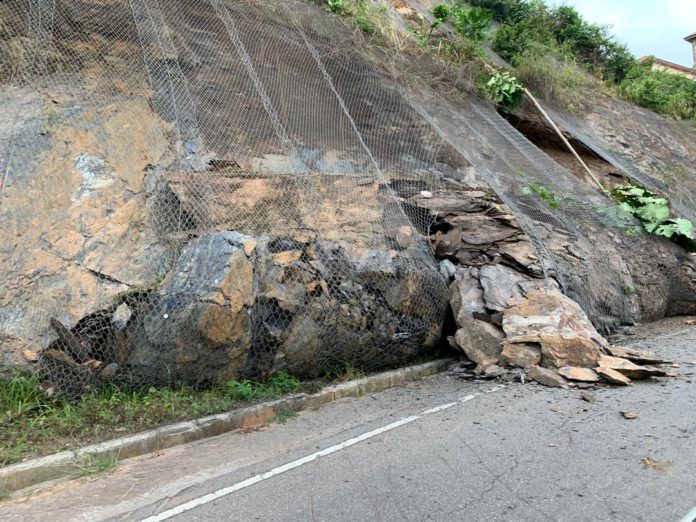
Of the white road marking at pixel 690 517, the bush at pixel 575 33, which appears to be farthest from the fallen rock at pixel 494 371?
the bush at pixel 575 33

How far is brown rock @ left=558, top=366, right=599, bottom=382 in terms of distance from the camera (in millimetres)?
5570

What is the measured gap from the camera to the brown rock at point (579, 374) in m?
5.57

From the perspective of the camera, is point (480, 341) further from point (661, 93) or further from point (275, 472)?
point (661, 93)

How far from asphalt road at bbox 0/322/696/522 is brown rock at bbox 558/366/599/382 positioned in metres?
0.39

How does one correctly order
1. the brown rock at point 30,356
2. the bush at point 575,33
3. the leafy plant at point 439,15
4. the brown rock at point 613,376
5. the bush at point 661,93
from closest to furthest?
1. the brown rock at point 30,356
2. the brown rock at point 613,376
3. the leafy plant at point 439,15
4. the bush at point 661,93
5. the bush at point 575,33

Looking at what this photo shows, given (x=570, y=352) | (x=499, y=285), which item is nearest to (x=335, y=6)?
(x=499, y=285)

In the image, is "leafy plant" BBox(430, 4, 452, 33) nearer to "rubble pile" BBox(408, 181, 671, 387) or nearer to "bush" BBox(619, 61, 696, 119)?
"rubble pile" BBox(408, 181, 671, 387)

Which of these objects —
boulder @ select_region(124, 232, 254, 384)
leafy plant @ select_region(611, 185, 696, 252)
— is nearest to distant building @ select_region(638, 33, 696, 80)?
leafy plant @ select_region(611, 185, 696, 252)

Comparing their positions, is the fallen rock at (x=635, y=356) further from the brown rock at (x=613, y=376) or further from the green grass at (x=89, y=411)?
the green grass at (x=89, y=411)

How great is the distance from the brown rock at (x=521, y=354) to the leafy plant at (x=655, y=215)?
6309 millimetres

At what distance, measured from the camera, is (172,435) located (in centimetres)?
447

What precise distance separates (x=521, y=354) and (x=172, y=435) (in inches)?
154

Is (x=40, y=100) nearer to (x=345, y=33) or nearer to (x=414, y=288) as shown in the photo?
(x=414, y=288)

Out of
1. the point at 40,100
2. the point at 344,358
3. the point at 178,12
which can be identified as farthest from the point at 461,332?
the point at 178,12
